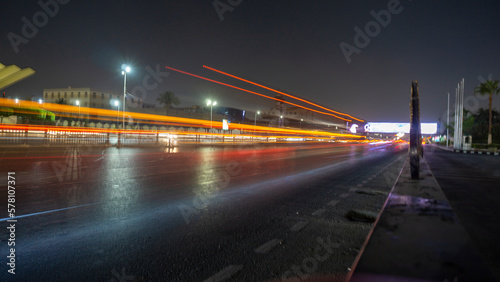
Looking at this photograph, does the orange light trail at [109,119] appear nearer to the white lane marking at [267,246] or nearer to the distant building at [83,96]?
the white lane marking at [267,246]

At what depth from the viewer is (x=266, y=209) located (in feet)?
17.3

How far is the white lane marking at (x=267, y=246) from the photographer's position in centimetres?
328

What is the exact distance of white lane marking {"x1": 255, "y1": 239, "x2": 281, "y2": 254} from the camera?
328 cm

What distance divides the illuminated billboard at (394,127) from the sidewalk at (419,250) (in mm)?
65423

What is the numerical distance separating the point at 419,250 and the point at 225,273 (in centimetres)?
171

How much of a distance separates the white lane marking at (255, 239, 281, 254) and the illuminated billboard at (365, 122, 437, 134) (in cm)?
6557

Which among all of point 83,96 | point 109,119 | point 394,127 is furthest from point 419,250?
point 83,96

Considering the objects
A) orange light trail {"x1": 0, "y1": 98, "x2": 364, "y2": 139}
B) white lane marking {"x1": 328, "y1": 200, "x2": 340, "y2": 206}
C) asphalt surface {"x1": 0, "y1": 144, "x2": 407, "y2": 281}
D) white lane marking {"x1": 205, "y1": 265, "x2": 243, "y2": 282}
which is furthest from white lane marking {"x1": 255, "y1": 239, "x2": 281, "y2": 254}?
orange light trail {"x1": 0, "y1": 98, "x2": 364, "y2": 139}

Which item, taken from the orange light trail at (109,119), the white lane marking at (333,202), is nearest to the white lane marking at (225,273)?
the white lane marking at (333,202)

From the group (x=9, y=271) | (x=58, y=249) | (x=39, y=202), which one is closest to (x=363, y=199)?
(x=58, y=249)

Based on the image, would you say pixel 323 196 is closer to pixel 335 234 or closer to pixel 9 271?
pixel 335 234

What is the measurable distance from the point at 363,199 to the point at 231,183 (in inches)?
141

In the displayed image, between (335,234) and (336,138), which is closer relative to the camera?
(335,234)

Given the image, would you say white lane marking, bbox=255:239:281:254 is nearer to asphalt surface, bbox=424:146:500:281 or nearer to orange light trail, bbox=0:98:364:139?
asphalt surface, bbox=424:146:500:281
